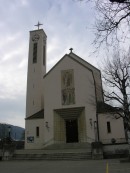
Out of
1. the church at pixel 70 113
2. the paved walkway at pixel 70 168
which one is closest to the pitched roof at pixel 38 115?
the church at pixel 70 113

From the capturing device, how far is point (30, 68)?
43250 mm

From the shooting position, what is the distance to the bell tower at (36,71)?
1615 inches

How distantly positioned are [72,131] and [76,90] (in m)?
5.55

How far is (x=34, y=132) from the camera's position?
37.7 meters

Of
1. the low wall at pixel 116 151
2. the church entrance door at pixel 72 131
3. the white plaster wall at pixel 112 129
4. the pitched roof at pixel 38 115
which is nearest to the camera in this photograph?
the low wall at pixel 116 151

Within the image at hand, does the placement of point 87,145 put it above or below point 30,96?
below

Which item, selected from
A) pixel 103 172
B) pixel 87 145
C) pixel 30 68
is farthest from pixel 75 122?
pixel 103 172

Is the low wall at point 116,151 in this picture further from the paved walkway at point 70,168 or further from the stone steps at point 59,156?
the paved walkway at point 70,168

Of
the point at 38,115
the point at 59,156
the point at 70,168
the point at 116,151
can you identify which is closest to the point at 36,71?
the point at 38,115

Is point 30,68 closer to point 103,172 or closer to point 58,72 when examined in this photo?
point 58,72

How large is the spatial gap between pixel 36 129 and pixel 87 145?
793 cm

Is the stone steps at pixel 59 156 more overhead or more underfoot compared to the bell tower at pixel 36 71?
more underfoot

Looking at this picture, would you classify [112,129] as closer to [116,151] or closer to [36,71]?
[116,151]

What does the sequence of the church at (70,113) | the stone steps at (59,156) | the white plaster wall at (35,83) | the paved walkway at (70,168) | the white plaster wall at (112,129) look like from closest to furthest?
the paved walkway at (70,168), the stone steps at (59,156), the white plaster wall at (112,129), the church at (70,113), the white plaster wall at (35,83)
